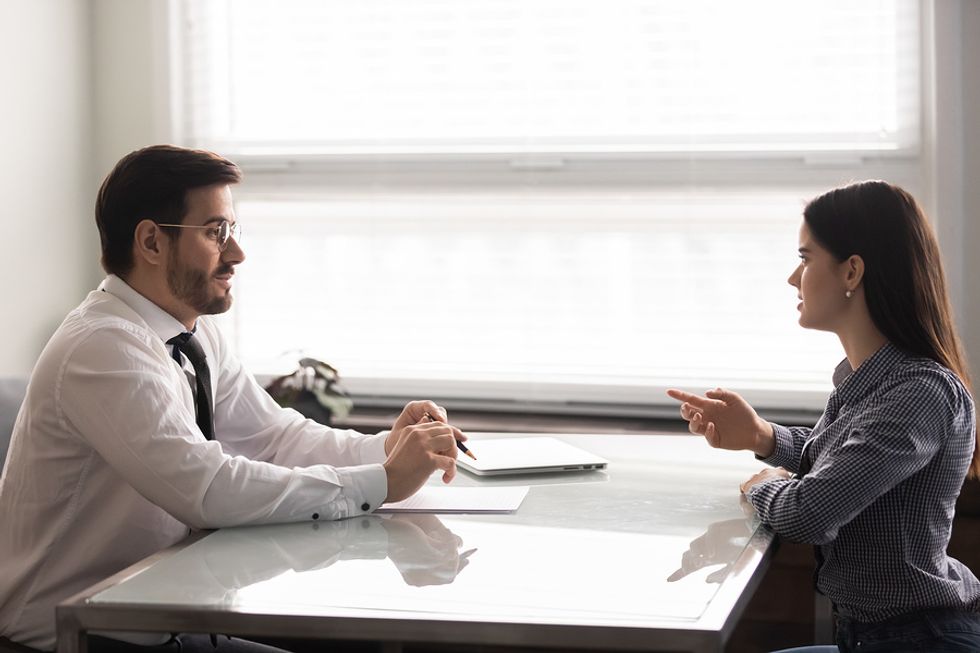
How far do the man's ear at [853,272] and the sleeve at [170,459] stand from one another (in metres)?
0.75

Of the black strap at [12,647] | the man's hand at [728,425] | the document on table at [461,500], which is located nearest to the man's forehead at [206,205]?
the document on table at [461,500]

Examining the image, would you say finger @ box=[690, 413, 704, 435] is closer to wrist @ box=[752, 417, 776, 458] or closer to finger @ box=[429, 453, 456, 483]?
wrist @ box=[752, 417, 776, 458]

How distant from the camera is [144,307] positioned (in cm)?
179

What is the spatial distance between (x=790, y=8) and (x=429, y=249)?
1.26 metres

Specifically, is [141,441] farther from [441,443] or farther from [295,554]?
[441,443]

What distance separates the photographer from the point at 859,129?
9.96 ft

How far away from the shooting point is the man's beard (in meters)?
1.83

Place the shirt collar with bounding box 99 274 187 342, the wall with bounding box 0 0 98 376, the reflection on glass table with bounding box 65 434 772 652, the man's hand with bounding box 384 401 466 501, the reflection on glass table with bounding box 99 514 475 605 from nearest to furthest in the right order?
the reflection on glass table with bounding box 65 434 772 652 < the reflection on glass table with bounding box 99 514 475 605 < the man's hand with bounding box 384 401 466 501 < the shirt collar with bounding box 99 274 187 342 < the wall with bounding box 0 0 98 376

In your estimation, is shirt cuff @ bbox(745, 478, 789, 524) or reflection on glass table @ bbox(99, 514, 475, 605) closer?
reflection on glass table @ bbox(99, 514, 475, 605)

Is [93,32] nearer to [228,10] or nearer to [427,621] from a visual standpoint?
[228,10]

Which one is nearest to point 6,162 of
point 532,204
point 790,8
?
point 532,204

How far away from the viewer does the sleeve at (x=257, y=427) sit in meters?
2.05

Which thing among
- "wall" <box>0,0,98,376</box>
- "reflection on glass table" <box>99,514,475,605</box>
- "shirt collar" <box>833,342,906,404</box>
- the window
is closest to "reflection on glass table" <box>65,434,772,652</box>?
"reflection on glass table" <box>99,514,475,605</box>

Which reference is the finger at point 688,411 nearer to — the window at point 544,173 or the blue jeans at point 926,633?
the blue jeans at point 926,633
